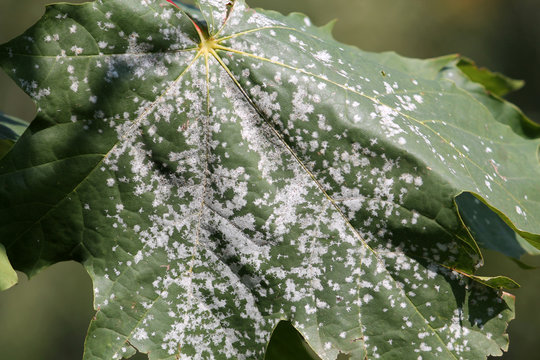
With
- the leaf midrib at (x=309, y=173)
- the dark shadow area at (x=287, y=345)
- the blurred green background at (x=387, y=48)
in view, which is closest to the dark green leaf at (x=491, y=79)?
the leaf midrib at (x=309, y=173)

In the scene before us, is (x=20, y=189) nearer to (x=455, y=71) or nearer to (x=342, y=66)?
(x=342, y=66)

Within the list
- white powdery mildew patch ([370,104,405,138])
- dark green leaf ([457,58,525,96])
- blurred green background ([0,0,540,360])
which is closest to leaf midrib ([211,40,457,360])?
white powdery mildew patch ([370,104,405,138])

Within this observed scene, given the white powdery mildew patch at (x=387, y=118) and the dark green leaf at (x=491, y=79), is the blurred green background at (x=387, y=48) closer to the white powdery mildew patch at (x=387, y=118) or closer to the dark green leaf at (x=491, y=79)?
the dark green leaf at (x=491, y=79)

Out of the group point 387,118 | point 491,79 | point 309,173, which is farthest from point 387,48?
point 309,173

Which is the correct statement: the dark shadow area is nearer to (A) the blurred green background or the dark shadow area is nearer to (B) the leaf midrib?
(B) the leaf midrib

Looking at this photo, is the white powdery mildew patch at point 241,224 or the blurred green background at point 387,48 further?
the blurred green background at point 387,48

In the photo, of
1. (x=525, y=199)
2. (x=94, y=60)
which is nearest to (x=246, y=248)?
(x=94, y=60)

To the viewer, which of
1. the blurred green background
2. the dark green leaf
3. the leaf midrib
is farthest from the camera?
the blurred green background

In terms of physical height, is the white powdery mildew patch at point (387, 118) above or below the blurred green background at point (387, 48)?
above

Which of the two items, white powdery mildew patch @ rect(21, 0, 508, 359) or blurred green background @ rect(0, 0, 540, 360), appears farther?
blurred green background @ rect(0, 0, 540, 360)

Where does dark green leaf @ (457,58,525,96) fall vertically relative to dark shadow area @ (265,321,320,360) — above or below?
above
